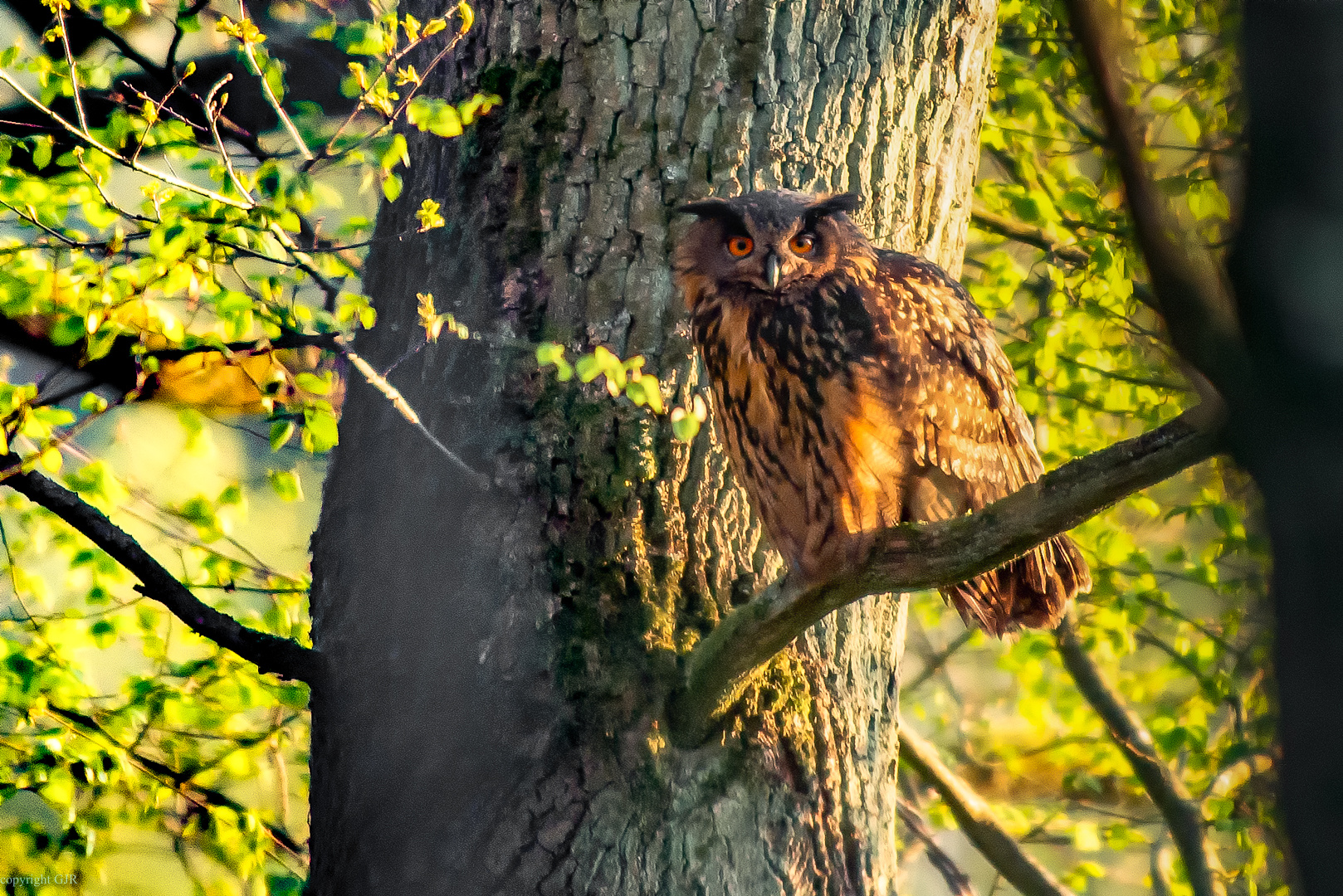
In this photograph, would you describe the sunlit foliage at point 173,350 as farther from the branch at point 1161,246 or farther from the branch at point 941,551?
the branch at point 1161,246

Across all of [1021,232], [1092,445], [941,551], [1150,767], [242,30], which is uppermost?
[1021,232]

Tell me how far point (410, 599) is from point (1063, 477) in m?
1.21

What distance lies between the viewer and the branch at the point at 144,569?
195 centimetres

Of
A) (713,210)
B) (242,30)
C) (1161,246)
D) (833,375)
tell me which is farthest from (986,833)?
(1161,246)

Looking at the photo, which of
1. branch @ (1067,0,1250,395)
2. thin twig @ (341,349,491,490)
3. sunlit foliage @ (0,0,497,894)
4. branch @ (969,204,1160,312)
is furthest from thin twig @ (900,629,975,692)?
branch @ (1067,0,1250,395)

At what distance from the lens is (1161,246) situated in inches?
28.0

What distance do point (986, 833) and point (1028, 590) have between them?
135cm

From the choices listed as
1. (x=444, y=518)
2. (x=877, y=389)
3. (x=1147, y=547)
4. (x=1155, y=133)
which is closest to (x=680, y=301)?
(x=877, y=389)

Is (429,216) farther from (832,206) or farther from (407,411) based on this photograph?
(832,206)

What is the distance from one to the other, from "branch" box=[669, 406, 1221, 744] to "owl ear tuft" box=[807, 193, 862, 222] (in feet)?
2.61

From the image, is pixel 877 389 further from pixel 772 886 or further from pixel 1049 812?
pixel 1049 812

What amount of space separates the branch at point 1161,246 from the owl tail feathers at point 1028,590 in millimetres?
1953

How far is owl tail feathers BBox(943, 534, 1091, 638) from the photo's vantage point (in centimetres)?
261

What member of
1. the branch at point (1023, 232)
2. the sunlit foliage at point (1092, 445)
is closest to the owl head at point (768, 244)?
the sunlit foliage at point (1092, 445)
